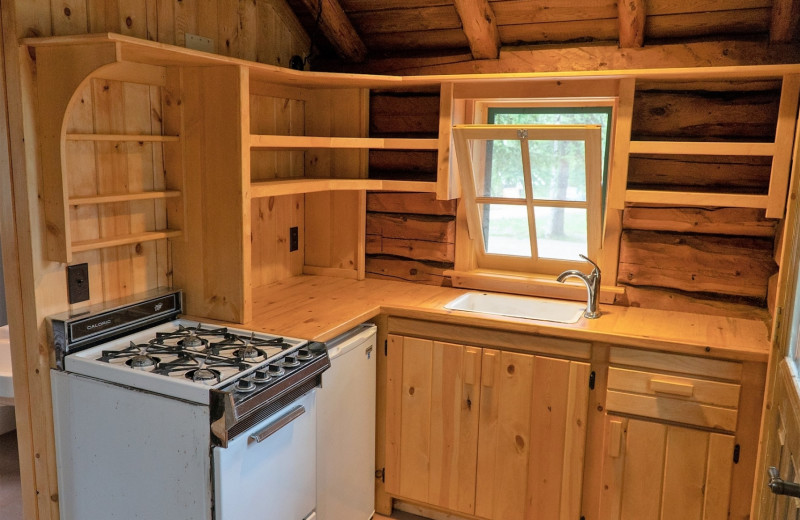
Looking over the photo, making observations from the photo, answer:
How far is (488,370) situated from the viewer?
98.6 inches

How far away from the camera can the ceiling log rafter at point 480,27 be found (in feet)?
8.57

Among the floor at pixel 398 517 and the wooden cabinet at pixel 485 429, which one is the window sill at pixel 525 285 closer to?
the wooden cabinet at pixel 485 429

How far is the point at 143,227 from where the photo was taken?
7.61 feet

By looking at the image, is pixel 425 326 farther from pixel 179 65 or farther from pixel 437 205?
pixel 179 65

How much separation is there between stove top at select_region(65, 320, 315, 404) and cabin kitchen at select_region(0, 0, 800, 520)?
0.01 metres

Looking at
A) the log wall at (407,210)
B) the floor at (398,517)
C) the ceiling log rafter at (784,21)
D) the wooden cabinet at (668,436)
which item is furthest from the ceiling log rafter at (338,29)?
the floor at (398,517)

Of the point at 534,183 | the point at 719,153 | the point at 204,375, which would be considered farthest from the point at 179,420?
the point at 719,153

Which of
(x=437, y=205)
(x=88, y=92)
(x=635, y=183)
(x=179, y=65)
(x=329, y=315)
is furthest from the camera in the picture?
(x=437, y=205)

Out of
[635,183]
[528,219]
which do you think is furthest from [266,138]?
[635,183]

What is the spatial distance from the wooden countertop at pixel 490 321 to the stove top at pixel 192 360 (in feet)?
0.51

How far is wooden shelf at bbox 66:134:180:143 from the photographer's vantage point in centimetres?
196

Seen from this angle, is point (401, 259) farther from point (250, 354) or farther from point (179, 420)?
point (179, 420)

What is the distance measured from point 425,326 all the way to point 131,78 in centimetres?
141

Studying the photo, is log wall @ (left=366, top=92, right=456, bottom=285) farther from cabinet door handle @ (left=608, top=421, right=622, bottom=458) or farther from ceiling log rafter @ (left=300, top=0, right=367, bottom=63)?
cabinet door handle @ (left=608, top=421, right=622, bottom=458)
